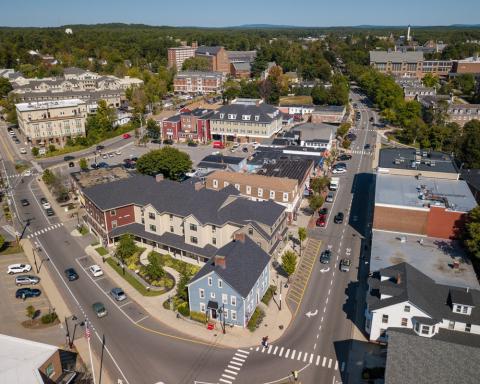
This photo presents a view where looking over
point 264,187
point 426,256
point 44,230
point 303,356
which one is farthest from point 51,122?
point 426,256

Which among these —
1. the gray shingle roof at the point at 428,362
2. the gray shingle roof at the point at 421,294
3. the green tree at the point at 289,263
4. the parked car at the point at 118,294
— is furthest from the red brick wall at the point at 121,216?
the gray shingle roof at the point at 428,362

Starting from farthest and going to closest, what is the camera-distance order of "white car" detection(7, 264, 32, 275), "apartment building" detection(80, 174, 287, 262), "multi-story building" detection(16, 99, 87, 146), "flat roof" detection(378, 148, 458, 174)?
"multi-story building" detection(16, 99, 87, 146) → "flat roof" detection(378, 148, 458, 174) → "white car" detection(7, 264, 32, 275) → "apartment building" detection(80, 174, 287, 262)

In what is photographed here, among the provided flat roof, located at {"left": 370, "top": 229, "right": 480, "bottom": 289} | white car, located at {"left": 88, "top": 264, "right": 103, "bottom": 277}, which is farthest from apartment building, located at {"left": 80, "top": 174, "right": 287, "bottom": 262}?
flat roof, located at {"left": 370, "top": 229, "right": 480, "bottom": 289}

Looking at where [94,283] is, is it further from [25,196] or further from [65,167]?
[65,167]

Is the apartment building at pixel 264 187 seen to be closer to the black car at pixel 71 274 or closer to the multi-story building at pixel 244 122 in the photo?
the black car at pixel 71 274

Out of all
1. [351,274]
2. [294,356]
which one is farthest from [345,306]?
[294,356]

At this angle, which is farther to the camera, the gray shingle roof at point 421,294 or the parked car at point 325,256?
→ the parked car at point 325,256

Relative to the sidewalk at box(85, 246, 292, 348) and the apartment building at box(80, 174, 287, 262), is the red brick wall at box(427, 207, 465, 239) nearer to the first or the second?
the apartment building at box(80, 174, 287, 262)
